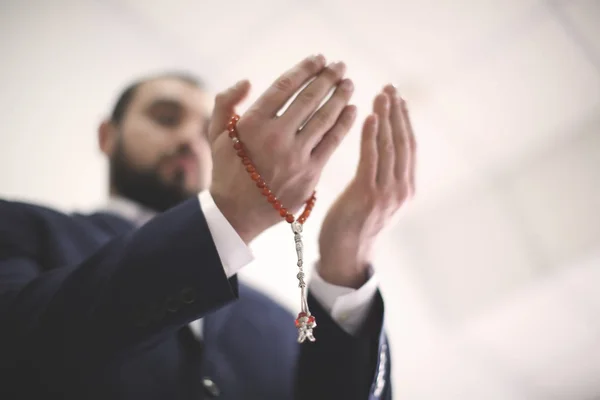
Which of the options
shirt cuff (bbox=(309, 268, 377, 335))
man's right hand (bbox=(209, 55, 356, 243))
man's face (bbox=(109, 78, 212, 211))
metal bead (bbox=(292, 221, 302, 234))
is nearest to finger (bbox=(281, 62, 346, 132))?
man's right hand (bbox=(209, 55, 356, 243))

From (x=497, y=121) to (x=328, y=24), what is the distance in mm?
572

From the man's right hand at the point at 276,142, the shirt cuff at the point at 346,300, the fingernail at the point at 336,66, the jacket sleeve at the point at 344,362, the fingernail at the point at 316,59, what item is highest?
the fingernail at the point at 336,66

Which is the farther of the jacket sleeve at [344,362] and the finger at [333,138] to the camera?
the jacket sleeve at [344,362]

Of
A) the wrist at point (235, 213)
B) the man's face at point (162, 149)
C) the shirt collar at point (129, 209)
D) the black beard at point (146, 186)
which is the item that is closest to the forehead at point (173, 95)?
the man's face at point (162, 149)

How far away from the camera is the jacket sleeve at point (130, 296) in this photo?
0.38 metres

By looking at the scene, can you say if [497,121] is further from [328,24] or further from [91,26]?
[91,26]

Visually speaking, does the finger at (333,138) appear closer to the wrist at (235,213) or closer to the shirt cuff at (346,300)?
the wrist at (235,213)

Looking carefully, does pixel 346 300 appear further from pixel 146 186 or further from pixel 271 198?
pixel 146 186

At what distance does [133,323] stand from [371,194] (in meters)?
0.36

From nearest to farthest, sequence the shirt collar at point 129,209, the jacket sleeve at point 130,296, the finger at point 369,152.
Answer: the jacket sleeve at point 130,296 < the finger at point 369,152 < the shirt collar at point 129,209

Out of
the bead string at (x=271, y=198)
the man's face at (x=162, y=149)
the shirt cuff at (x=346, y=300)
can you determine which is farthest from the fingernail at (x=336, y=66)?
the man's face at (x=162, y=149)

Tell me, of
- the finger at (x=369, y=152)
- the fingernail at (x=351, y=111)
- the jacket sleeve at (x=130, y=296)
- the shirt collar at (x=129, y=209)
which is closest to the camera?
the jacket sleeve at (x=130, y=296)

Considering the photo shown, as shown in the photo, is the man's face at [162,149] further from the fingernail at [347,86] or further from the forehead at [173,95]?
the fingernail at [347,86]

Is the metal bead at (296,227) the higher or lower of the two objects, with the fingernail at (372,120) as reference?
lower
